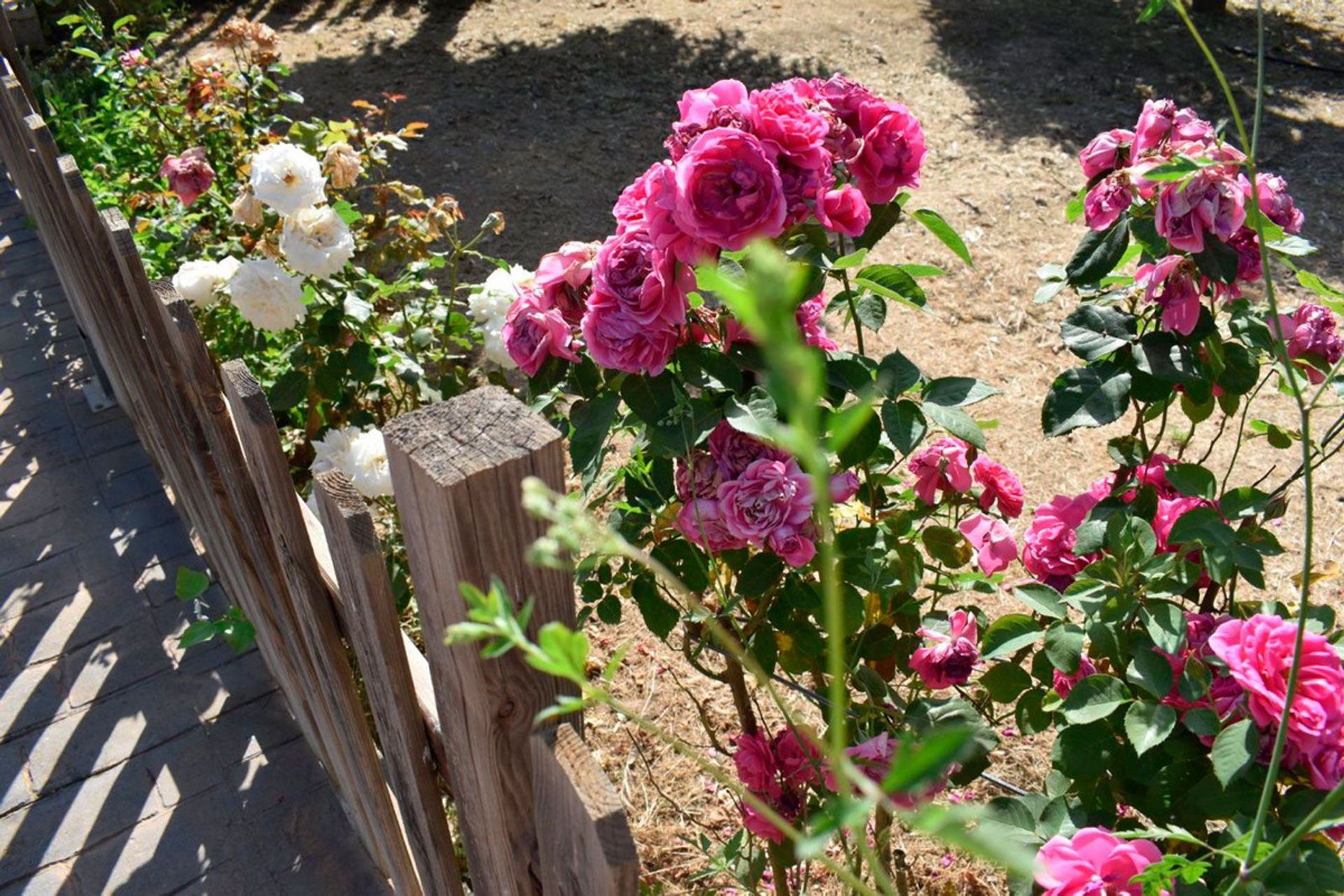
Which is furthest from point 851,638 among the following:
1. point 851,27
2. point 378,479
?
point 851,27

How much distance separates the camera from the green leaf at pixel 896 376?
1327mm

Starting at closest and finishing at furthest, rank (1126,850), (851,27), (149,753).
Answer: (1126,850) → (149,753) → (851,27)

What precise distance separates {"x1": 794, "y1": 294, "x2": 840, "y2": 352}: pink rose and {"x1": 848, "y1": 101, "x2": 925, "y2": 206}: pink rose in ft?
0.59

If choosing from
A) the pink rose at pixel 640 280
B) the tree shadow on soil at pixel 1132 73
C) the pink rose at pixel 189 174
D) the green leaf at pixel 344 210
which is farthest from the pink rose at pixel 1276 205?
the tree shadow on soil at pixel 1132 73

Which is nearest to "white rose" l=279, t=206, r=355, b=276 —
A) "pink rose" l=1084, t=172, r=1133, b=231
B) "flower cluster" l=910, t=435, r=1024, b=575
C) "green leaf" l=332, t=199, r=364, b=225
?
"green leaf" l=332, t=199, r=364, b=225

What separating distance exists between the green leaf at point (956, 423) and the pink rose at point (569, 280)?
0.47 m

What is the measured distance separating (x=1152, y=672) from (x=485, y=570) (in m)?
0.79

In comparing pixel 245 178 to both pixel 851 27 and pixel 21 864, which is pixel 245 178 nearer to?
pixel 21 864

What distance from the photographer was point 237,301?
2.29 metres

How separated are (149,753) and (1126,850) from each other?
7.35 ft

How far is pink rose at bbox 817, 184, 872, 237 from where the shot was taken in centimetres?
125

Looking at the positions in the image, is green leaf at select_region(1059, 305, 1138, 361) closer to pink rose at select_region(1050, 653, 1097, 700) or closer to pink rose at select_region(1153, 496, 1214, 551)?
pink rose at select_region(1153, 496, 1214, 551)

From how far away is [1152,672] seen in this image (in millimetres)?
1216

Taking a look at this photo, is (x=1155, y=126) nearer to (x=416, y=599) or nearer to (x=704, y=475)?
(x=704, y=475)
